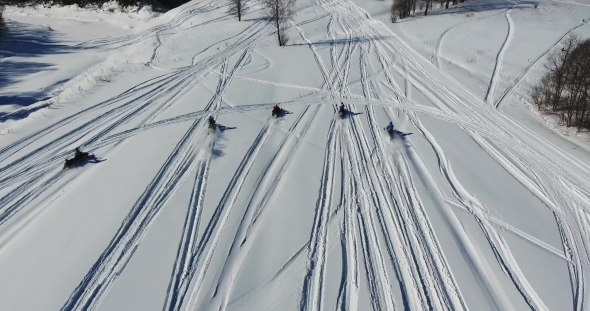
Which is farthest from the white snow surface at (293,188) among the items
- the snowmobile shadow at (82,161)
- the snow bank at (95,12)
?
the snow bank at (95,12)

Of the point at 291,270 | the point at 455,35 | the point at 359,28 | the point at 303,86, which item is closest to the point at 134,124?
the point at 303,86

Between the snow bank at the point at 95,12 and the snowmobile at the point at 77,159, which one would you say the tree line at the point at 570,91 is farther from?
the snow bank at the point at 95,12

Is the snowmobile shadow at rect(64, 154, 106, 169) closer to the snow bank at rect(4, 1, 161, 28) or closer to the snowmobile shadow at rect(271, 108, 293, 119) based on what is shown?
the snowmobile shadow at rect(271, 108, 293, 119)

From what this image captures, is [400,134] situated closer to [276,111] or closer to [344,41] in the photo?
[276,111]

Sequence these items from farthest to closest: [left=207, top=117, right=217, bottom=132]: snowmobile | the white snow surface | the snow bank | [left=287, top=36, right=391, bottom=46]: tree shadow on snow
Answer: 1. the snow bank
2. [left=287, top=36, right=391, bottom=46]: tree shadow on snow
3. [left=207, top=117, right=217, bottom=132]: snowmobile
4. the white snow surface

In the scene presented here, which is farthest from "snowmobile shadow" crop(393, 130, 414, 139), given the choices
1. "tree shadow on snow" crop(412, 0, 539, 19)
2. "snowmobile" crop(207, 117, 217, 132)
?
"tree shadow on snow" crop(412, 0, 539, 19)

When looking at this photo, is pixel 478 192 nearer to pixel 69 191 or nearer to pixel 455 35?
pixel 69 191
